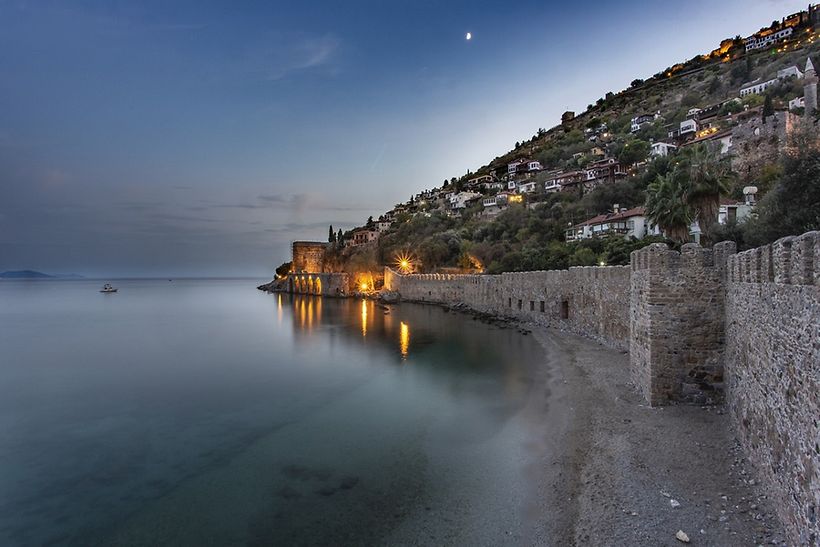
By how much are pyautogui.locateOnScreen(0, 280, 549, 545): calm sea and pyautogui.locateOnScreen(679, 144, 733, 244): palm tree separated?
10.6 meters

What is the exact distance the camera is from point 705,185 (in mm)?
19391

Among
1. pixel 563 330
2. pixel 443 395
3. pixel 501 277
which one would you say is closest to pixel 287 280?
pixel 501 277

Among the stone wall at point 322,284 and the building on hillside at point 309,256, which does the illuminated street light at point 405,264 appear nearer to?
the stone wall at point 322,284

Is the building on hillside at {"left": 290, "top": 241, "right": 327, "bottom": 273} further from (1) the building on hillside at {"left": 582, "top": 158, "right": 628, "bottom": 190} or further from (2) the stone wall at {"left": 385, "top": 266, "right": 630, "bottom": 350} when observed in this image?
(1) the building on hillside at {"left": 582, "top": 158, "right": 628, "bottom": 190}

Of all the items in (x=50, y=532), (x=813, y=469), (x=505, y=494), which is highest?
(x=813, y=469)

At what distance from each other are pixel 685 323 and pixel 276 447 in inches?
359

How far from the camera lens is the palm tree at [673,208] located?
65.9 feet

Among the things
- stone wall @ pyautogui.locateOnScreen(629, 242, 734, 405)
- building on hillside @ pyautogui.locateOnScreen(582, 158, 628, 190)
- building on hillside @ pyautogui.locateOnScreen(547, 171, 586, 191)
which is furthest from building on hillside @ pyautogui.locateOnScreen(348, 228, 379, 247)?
stone wall @ pyautogui.locateOnScreen(629, 242, 734, 405)

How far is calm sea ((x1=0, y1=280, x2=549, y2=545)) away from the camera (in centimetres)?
637

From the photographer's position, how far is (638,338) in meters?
9.76

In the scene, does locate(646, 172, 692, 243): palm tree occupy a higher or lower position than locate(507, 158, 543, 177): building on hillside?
lower

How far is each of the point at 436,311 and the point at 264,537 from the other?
104 ft

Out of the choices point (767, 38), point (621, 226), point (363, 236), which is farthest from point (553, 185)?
point (767, 38)

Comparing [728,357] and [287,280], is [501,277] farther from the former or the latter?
[287,280]
